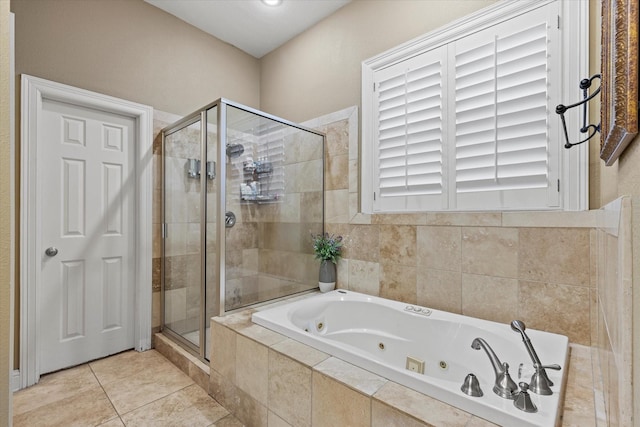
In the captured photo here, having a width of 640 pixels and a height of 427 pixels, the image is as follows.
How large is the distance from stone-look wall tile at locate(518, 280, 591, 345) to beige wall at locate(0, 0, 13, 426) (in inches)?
85.9

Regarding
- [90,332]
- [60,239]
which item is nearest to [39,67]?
[60,239]

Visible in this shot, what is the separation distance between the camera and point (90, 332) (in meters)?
2.28

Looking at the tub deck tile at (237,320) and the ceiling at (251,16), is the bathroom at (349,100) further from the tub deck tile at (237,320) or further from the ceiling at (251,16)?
the tub deck tile at (237,320)

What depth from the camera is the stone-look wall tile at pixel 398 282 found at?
2.09 meters

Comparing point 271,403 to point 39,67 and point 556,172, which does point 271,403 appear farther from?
point 39,67

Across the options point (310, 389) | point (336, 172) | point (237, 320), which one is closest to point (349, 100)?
point (336, 172)

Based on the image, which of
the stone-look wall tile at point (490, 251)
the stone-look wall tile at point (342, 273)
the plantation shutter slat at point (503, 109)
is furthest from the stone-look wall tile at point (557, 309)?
the stone-look wall tile at point (342, 273)

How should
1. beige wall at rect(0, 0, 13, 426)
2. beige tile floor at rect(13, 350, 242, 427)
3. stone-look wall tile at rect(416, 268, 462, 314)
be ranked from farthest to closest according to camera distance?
Answer: stone-look wall tile at rect(416, 268, 462, 314) → beige tile floor at rect(13, 350, 242, 427) → beige wall at rect(0, 0, 13, 426)

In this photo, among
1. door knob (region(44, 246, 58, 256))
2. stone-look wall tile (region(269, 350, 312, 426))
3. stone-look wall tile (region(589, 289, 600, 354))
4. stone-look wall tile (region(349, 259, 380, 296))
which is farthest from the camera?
stone-look wall tile (region(349, 259, 380, 296))

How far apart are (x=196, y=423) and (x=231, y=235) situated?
1.08 meters

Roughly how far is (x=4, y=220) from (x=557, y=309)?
2.32 metres

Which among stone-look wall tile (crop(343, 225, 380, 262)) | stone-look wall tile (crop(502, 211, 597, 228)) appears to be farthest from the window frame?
stone-look wall tile (crop(343, 225, 380, 262))

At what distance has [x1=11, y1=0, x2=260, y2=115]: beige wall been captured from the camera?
2021mm

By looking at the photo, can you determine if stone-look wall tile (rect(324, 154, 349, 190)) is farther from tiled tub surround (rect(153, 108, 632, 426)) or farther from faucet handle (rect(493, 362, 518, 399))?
faucet handle (rect(493, 362, 518, 399))
